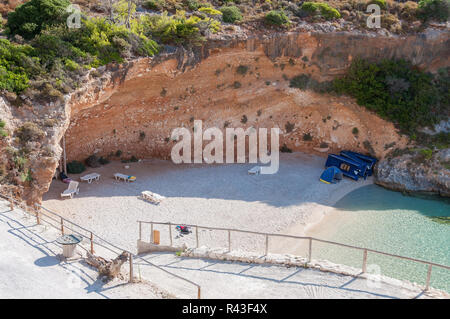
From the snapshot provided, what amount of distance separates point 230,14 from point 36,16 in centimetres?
1296

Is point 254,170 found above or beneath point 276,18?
beneath

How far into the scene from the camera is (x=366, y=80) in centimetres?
2878

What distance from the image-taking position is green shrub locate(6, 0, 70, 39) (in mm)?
22375

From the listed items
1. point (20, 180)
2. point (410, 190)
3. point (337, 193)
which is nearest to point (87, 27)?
point (20, 180)

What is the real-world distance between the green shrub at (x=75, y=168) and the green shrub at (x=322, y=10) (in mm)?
20201

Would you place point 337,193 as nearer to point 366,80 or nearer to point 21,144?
point 366,80

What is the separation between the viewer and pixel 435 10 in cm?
2978

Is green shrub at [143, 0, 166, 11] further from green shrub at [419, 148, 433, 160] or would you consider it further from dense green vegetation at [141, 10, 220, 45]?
green shrub at [419, 148, 433, 160]

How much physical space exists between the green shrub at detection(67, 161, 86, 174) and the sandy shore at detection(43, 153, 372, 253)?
101 cm

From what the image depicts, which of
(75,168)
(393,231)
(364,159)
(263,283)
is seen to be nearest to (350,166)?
(364,159)

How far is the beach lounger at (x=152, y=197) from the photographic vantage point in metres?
22.1

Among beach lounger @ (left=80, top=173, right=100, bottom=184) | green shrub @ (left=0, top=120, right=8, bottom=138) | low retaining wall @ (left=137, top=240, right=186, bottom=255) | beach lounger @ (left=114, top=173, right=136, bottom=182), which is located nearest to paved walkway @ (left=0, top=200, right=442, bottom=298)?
low retaining wall @ (left=137, top=240, right=186, bottom=255)

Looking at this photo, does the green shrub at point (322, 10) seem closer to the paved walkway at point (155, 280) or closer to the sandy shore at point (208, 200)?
the sandy shore at point (208, 200)

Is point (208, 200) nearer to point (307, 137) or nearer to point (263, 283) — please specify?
point (307, 137)
